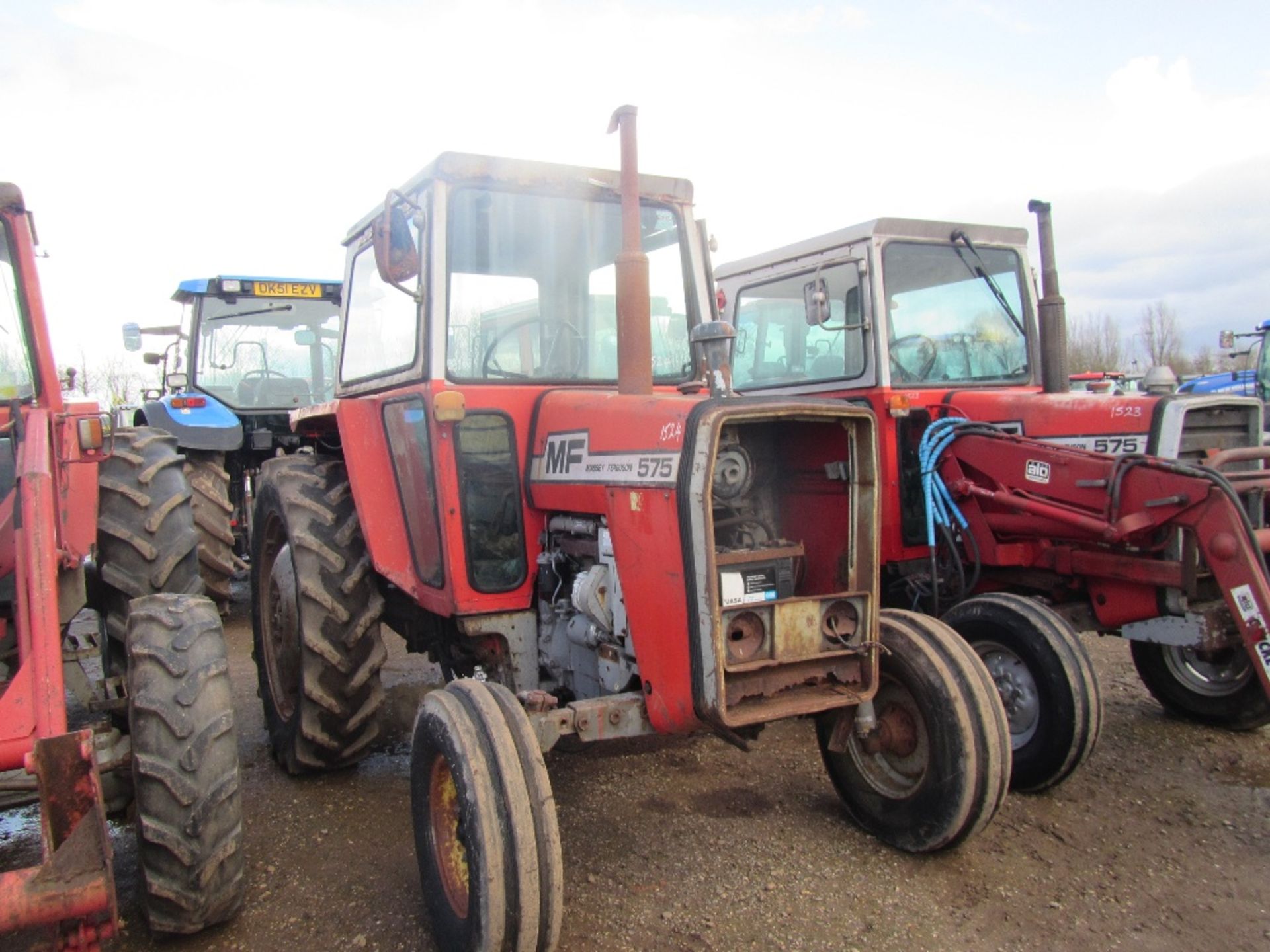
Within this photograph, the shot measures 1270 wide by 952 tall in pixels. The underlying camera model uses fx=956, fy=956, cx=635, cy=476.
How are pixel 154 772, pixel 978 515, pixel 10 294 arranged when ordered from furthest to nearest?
1. pixel 978 515
2. pixel 10 294
3. pixel 154 772

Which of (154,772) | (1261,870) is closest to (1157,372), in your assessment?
(1261,870)

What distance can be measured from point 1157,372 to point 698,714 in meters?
3.51

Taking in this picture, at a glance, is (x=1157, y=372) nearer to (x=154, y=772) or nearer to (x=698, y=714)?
(x=698, y=714)

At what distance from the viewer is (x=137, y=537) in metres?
3.72

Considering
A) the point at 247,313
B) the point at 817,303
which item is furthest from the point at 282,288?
the point at 817,303

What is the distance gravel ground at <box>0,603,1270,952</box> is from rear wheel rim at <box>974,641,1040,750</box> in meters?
0.25

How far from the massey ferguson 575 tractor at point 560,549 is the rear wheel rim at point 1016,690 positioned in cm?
93

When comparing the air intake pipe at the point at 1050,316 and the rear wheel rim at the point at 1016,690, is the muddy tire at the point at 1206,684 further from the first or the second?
the air intake pipe at the point at 1050,316

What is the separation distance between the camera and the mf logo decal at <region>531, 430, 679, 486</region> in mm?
2658

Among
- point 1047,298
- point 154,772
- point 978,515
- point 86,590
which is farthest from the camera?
point 1047,298

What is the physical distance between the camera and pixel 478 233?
349 cm

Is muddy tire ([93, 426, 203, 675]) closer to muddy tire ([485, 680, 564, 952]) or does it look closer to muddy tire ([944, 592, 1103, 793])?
muddy tire ([485, 680, 564, 952])

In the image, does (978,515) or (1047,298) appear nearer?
(978,515)

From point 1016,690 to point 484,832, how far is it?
98.0 inches
